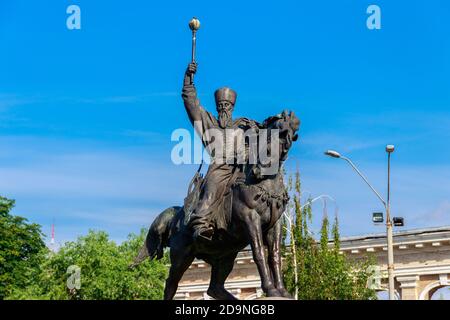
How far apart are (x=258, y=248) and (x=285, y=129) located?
1.85m

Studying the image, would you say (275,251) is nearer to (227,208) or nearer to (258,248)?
(258,248)

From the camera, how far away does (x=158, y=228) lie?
15352mm

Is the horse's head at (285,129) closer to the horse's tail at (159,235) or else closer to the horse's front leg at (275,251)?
the horse's front leg at (275,251)

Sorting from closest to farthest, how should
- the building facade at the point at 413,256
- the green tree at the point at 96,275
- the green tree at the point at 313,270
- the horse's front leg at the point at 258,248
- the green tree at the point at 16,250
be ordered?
the horse's front leg at the point at 258,248 < the green tree at the point at 313,270 < the building facade at the point at 413,256 < the green tree at the point at 96,275 < the green tree at the point at 16,250

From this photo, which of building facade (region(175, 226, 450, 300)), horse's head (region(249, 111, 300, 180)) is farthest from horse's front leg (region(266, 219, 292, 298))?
building facade (region(175, 226, 450, 300))

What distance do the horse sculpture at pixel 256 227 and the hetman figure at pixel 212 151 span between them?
235 millimetres

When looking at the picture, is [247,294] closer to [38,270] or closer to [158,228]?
[38,270]

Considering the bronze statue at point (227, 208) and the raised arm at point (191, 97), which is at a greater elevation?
the raised arm at point (191, 97)

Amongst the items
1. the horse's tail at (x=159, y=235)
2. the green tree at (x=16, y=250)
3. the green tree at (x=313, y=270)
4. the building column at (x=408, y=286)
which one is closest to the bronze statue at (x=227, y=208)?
the horse's tail at (x=159, y=235)

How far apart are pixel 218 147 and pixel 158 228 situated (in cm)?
178

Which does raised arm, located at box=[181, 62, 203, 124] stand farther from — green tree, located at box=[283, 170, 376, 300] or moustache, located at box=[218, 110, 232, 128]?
green tree, located at box=[283, 170, 376, 300]

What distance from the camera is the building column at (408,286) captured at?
51.8 m
